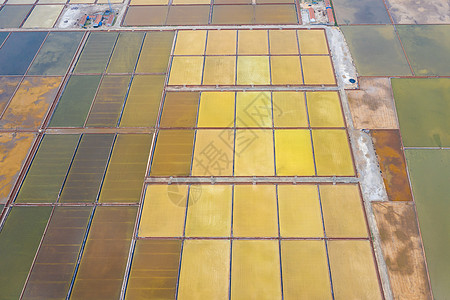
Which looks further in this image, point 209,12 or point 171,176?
point 209,12

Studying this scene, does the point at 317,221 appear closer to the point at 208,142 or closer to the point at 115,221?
the point at 208,142

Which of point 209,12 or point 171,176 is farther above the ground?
point 209,12

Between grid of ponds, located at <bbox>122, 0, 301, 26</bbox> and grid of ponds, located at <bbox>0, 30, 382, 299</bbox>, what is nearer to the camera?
grid of ponds, located at <bbox>0, 30, 382, 299</bbox>

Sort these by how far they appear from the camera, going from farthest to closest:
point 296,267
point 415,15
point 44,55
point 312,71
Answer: point 415,15
point 44,55
point 312,71
point 296,267

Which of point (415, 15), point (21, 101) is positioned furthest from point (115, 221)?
point (415, 15)

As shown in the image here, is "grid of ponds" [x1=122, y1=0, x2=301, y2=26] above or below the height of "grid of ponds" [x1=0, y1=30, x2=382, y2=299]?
above

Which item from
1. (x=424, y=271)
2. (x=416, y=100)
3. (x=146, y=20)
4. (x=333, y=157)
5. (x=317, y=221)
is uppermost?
(x=146, y=20)

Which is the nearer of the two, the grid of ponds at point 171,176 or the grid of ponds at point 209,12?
the grid of ponds at point 171,176

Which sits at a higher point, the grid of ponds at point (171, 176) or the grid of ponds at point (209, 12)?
the grid of ponds at point (209, 12)

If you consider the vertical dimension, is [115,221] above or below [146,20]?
below

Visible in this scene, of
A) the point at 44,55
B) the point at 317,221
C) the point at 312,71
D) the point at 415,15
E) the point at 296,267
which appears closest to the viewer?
the point at 296,267

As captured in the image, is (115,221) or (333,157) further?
(333,157)
